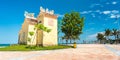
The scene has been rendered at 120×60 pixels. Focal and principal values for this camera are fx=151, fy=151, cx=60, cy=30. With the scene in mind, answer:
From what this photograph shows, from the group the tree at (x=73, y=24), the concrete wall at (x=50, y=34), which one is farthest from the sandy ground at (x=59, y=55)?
the tree at (x=73, y=24)

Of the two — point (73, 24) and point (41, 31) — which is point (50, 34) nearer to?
point (41, 31)

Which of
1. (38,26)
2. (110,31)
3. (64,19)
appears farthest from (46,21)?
(110,31)

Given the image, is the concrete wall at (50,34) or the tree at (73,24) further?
the tree at (73,24)

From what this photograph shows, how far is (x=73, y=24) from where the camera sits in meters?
34.3

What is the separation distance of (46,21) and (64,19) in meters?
8.27

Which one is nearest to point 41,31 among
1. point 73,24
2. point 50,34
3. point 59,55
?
point 50,34

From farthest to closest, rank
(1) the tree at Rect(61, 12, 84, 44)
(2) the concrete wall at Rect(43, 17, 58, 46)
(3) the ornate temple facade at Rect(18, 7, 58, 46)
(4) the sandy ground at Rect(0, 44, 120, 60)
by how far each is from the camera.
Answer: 1. (1) the tree at Rect(61, 12, 84, 44)
2. (3) the ornate temple facade at Rect(18, 7, 58, 46)
3. (2) the concrete wall at Rect(43, 17, 58, 46)
4. (4) the sandy ground at Rect(0, 44, 120, 60)

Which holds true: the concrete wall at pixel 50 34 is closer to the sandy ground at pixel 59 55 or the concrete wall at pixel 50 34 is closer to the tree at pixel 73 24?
the tree at pixel 73 24

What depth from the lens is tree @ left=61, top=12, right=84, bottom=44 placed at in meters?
34.5

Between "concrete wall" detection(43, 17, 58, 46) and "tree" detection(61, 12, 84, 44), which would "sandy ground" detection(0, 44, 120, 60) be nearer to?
"concrete wall" detection(43, 17, 58, 46)

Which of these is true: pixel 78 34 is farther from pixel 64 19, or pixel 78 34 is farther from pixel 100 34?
pixel 100 34

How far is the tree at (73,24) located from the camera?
34.5 m

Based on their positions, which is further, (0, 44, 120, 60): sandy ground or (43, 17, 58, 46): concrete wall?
(43, 17, 58, 46): concrete wall

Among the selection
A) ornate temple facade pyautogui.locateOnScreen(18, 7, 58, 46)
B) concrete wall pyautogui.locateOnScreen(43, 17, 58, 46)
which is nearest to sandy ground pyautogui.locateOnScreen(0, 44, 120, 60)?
concrete wall pyautogui.locateOnScreen(43, 17, 58, 46)
